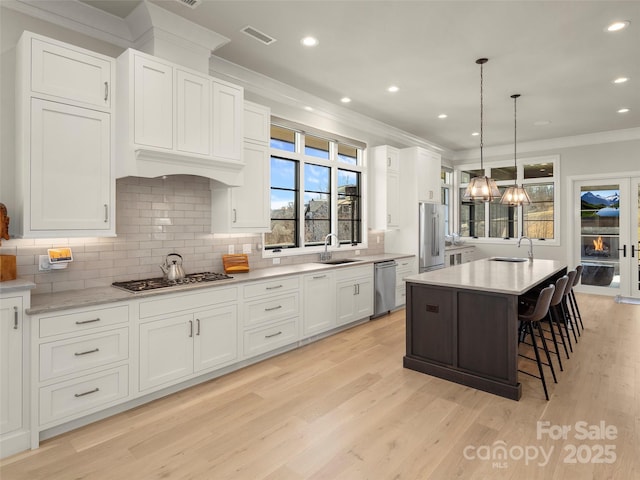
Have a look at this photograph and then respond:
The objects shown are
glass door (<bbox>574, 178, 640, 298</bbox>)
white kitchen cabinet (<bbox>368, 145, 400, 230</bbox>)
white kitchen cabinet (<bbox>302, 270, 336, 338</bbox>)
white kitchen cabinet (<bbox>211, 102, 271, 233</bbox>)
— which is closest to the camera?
white kitchen cabinet (<bbox>211, 102, 271, 233</bbox>)

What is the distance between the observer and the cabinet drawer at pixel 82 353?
92.8 inches

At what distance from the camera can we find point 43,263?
8.96 ft

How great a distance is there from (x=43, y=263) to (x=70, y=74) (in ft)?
4.45

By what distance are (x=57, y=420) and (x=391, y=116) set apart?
212 inches

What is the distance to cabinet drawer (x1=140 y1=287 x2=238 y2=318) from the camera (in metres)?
2.81

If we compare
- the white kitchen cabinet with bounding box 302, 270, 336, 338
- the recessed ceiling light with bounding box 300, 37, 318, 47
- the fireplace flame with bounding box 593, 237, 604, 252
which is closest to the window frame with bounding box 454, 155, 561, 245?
the fireplace flame with bounding box 593, 237, 604, 252

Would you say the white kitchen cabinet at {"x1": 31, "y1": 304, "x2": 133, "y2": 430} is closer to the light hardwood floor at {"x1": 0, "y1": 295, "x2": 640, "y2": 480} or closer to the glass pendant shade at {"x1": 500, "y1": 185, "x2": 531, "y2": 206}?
the light hardwood floor at {"x1": 0, "y1": 295, "x2": 640, "y2": 480}

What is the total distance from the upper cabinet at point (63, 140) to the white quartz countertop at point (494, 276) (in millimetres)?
2730

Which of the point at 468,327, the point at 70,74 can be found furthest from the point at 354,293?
the point at 70,74

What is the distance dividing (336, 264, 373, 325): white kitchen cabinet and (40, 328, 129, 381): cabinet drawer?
2554 mm

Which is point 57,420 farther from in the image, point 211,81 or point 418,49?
point 418,49

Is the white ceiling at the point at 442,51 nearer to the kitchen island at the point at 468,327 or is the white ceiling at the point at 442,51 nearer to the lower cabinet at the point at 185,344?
the kitchen island at the point at 468,327

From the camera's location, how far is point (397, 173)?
6.21 metres

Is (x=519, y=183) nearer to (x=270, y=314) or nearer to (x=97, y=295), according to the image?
(x=270, y=314)
